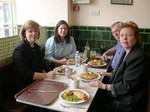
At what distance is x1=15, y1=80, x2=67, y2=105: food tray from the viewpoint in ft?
4.25

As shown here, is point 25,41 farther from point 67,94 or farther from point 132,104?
point 132,104

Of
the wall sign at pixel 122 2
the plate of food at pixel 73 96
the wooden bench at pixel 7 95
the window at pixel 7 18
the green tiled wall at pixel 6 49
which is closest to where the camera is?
the plate of food at pixel 73 96

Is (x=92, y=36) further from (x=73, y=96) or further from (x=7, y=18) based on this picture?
(x=73, y=96)

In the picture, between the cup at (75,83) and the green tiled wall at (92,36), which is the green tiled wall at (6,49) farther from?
the green tiled wall at (92,36)

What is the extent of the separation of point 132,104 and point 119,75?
28 cm

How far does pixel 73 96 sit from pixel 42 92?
290 millimetres

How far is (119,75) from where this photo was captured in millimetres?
1573

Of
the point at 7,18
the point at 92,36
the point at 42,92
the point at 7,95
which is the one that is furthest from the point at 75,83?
the point at 7,18

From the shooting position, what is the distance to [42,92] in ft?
4.69

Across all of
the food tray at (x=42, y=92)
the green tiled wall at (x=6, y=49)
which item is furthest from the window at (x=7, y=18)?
the food tray at (x=42, y=92)

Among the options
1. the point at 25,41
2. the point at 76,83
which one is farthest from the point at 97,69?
the point at 25,41

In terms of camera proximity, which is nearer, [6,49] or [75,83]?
[75,83]

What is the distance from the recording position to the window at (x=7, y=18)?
3031 millimetres

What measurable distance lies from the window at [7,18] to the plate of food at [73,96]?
2182 mm
